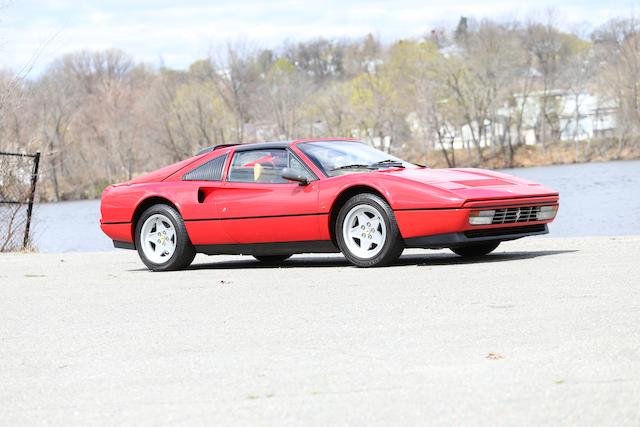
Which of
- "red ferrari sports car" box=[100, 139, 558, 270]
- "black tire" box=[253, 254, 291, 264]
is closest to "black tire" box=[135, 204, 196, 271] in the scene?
"red ferrari sports car" box=[100, 139, 558, 270]

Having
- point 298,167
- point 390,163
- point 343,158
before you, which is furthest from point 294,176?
point 390,163

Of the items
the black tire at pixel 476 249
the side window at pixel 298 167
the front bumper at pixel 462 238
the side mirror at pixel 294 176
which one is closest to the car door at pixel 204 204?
the side window at pixel 298 167

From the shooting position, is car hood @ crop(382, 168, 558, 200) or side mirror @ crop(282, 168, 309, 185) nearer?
car hood @ crop(382, 168, 558, 200)

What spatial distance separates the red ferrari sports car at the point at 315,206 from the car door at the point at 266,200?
0.01 metres

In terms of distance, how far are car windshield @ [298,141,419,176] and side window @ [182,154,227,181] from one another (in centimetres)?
100

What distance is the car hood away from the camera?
10445 millimetres

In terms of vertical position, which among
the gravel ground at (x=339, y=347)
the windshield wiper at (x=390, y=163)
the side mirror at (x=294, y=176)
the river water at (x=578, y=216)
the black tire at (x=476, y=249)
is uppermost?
the windshield wiper at (x=390, y=163)

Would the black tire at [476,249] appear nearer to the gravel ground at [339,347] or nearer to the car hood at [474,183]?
the car hood at [474,183]

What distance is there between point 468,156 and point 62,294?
7566 cm

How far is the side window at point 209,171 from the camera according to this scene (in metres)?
12.0

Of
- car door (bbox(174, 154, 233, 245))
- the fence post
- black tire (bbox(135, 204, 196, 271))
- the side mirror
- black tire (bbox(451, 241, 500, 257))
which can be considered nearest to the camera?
the side mirror

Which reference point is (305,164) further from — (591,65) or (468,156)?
(591,65)

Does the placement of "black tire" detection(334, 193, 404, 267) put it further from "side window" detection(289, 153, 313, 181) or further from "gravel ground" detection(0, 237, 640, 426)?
"side window" detection(289, 153, 313, 181)

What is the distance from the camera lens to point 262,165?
1167 centimetres
